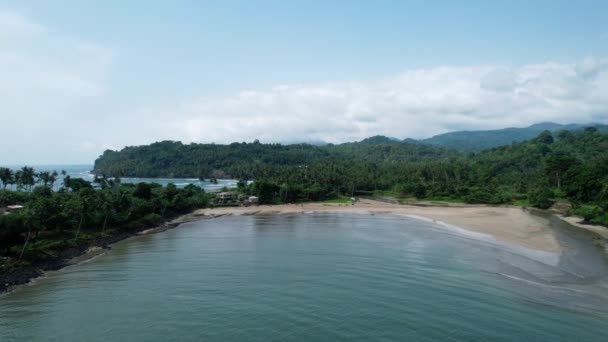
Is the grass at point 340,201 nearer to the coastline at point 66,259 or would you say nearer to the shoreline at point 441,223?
the shoreline at point 441,223

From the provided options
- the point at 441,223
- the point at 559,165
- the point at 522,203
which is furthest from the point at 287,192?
the point at 559,165

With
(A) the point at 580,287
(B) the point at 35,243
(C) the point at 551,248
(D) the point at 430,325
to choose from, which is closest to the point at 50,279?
(B) the point at 35,243

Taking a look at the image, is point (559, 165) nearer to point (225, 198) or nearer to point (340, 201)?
point (340, 201)

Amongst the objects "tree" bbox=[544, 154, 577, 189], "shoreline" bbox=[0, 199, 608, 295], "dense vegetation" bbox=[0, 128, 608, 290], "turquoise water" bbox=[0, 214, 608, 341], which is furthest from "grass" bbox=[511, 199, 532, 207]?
"turquoise water" bbox=[0, 214, 608, 341]

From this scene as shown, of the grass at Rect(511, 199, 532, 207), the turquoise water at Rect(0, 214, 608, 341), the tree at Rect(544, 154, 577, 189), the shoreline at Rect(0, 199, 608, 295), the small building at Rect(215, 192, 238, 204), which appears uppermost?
the tree at Rect(544, 154, 577, 189)

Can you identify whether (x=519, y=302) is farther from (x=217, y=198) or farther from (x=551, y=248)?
(x=217, y=198)

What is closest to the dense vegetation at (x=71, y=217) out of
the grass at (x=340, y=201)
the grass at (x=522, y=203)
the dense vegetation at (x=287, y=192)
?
the dense vegetation at (x=287, y=192)

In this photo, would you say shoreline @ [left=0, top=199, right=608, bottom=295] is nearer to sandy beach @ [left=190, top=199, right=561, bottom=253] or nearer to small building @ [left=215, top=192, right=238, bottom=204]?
sandy beach @ [left=190, top=199, right=561, bottom=253]
